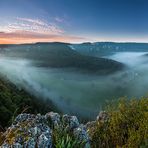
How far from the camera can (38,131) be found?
1249 centimetres

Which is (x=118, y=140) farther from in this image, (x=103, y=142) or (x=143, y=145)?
(x=143, y=145)

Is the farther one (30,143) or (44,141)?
(44,141)

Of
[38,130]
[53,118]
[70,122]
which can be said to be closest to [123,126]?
[70,122]

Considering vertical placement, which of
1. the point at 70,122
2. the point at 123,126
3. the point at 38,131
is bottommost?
the point at 123,126

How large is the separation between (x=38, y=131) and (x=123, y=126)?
21.9 ft

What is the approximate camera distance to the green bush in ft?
49.6

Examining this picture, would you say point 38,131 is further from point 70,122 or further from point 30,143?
point 70,122

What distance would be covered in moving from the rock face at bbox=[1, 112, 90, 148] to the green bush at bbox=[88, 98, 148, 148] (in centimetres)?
225

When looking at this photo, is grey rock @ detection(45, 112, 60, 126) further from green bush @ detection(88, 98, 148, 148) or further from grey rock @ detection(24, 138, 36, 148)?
grey rock @ detection(24, 138, 36, 148)

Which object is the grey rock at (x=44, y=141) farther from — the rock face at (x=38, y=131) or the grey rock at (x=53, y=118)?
the grey rock at (x=53, y=118)

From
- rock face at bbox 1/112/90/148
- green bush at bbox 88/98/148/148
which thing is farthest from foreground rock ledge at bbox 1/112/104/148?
green bush at bbox 88/98/148/148

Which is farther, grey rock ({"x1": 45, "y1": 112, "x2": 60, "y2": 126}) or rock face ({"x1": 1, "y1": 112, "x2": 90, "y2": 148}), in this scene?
grey rock ({"x1": 45, "y1": 112, "x2": 60, "y2": 126})

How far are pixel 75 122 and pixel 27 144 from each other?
3.27 metres

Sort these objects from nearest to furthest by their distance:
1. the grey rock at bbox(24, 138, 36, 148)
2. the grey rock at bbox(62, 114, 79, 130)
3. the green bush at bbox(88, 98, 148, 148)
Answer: the grey rock at bbox(24, 138, 36, 148) → the grey rock at bbox(62, 114, 79, 130) → the green bush at bbox(88, 98, 148, 148)
